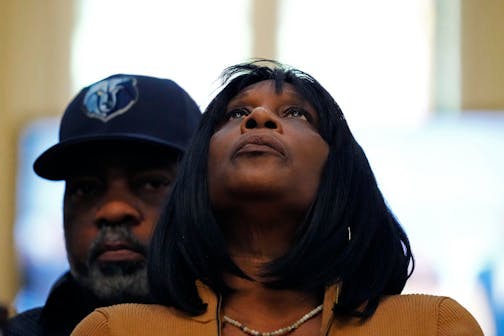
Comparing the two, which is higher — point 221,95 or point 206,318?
point 221,95

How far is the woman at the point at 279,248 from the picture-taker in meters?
2.44

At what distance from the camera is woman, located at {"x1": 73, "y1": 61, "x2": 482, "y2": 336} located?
244 cm

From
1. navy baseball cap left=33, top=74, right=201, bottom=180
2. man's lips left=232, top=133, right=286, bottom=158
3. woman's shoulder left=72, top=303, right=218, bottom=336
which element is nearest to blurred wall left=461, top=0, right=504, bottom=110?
navy baseball cap left=33, top=74, right=201, bottom=180

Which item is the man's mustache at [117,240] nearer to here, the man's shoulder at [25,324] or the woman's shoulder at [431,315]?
the man's shoulder at [25,324]

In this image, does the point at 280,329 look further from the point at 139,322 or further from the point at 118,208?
the point at 118,208

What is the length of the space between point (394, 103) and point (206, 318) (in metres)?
5.29

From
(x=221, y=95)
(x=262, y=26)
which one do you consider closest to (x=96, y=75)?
(x=262, y=26)

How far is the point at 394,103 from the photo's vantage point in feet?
25.2

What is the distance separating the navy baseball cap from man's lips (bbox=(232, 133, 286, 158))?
696mm

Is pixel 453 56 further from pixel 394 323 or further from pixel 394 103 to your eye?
pixel 394 323

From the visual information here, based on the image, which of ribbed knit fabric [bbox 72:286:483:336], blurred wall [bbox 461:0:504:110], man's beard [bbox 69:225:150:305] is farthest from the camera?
blurred wall [bbox 461:0:504:110]

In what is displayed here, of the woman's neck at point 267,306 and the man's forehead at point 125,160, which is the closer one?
the woman's neck at point 267,306

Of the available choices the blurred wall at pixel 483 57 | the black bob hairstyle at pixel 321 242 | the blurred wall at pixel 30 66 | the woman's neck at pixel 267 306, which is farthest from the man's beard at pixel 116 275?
the blurred wall at pixel 30 66

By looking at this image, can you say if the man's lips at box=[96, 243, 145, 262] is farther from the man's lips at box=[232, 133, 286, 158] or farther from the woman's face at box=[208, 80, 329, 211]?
the man's lips at box=[232, 133, 286, 158]
